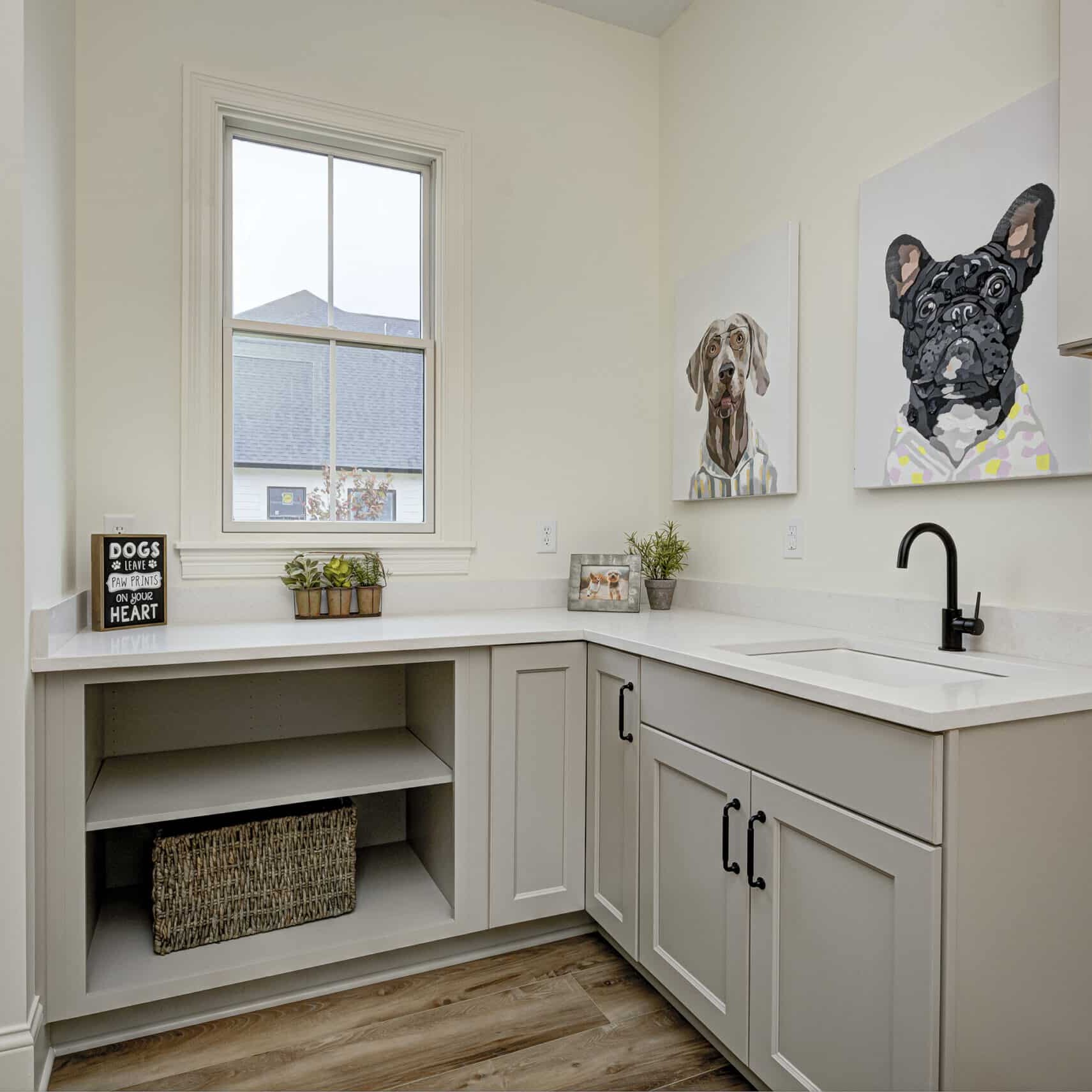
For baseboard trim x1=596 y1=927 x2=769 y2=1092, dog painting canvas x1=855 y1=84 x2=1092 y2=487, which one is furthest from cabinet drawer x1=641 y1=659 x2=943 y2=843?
dog painting canvas x1=855 y1=84 x2=1092 y2=487

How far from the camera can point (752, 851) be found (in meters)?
1.50

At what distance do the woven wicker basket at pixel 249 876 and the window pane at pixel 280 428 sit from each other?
0.93 metres

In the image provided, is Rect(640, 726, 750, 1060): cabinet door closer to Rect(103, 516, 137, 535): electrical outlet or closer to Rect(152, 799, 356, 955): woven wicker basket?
Rect(152, 799, 356, 955): woven wicker basket

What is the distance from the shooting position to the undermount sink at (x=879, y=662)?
5.38 ft

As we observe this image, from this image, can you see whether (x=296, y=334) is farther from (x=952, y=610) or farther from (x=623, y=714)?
(x=952, y=610)

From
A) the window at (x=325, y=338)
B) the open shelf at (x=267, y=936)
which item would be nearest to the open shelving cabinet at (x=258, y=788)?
the open shelf at (x=267, y=936)

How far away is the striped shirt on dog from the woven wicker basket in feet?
4.84

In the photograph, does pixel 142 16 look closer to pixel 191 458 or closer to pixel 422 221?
pixel 422 221

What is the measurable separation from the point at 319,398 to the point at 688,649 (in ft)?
4.82

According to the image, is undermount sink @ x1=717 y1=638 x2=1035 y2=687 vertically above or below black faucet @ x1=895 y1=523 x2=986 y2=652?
below

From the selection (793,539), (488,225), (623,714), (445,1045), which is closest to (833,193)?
(793,539)

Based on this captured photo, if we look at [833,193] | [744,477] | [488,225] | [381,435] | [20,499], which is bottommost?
[20,499]

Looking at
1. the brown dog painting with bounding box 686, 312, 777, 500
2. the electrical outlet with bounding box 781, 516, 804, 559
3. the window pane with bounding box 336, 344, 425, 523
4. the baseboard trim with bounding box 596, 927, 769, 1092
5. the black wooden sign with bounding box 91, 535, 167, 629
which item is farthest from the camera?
the window pane with bounding box 336, 344, 425, 523

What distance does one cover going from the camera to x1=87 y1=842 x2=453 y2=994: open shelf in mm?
1796
